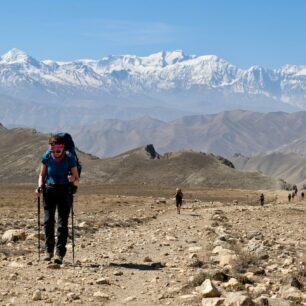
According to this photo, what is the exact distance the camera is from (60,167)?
14.4 meters

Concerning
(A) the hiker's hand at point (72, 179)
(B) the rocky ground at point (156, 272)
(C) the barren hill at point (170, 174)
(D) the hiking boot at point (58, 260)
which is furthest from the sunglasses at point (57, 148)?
(C) the barren hill at point (170, 174)

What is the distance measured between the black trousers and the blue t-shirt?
0.61 ft

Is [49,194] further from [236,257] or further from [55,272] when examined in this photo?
[236,257]

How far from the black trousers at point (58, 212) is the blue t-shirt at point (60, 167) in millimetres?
187

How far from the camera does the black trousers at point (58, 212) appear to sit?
14438 millimetres

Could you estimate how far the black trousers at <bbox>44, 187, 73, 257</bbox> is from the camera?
1444 centimetres

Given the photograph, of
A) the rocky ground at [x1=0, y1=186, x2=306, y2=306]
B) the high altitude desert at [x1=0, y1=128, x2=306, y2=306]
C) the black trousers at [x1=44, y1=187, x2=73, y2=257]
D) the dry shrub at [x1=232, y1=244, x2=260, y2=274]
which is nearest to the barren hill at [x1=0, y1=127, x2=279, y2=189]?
the high altitude desert at [x1=0, y1=128, x2=306, y2=306]

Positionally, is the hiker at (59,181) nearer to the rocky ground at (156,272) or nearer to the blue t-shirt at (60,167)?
the blue t-shirt at (60,167)

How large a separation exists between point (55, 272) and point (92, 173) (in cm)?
17130

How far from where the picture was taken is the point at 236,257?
1464cm

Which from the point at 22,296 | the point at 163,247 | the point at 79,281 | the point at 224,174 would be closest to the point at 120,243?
the point at 163,247

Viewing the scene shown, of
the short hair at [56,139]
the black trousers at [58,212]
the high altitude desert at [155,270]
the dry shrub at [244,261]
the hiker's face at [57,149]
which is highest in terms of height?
the short hair at [56,139]

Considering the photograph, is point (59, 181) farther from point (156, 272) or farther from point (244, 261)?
point (244, 261)

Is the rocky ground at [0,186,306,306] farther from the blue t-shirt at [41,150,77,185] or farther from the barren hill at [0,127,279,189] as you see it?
the barren hill at [0,127,279,189]
